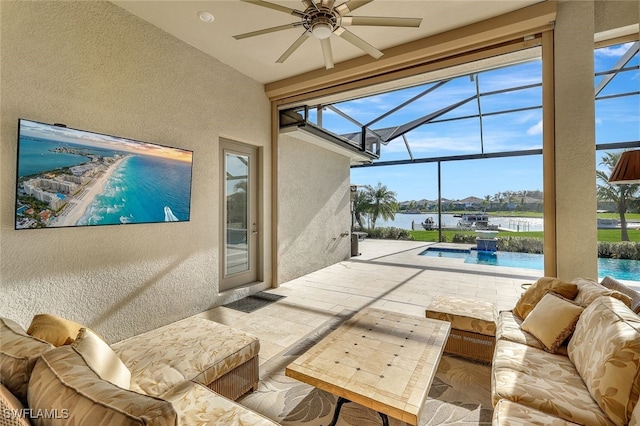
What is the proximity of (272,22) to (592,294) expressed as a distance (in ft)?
12.5

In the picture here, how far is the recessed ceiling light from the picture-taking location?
9.82 feet

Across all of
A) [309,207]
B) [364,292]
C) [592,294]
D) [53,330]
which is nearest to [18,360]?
[53,330]

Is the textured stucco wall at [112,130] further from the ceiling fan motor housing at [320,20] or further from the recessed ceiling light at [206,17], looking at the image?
the ceiling fan motor housing at [320,20]

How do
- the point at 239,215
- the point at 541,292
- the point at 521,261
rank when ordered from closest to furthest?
1. the point at 541,292
2. the point at 239,215
3. the point at 521,261

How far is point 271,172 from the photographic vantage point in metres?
4.91

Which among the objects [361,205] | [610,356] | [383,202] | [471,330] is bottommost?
[471,330]

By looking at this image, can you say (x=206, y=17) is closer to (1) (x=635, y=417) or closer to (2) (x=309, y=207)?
(2) (x=309, y=207)

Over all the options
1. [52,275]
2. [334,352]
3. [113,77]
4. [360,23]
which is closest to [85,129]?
[113,77]

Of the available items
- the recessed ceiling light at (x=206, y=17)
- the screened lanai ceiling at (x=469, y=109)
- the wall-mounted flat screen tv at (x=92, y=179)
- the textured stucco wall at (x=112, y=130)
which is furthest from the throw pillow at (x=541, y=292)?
the recessed ceiling light at (x=206, y=17)

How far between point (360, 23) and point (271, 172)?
9.93 feet

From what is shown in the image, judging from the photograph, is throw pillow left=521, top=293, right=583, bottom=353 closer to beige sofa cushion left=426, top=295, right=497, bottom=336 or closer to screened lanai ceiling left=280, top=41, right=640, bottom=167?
beige sofa cushion left=426, top=295, right=497, bottom=336

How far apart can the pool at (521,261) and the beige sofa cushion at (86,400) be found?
6.71m

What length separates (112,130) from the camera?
2.81m

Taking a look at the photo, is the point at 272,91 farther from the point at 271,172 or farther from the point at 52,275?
the point at 52,275
